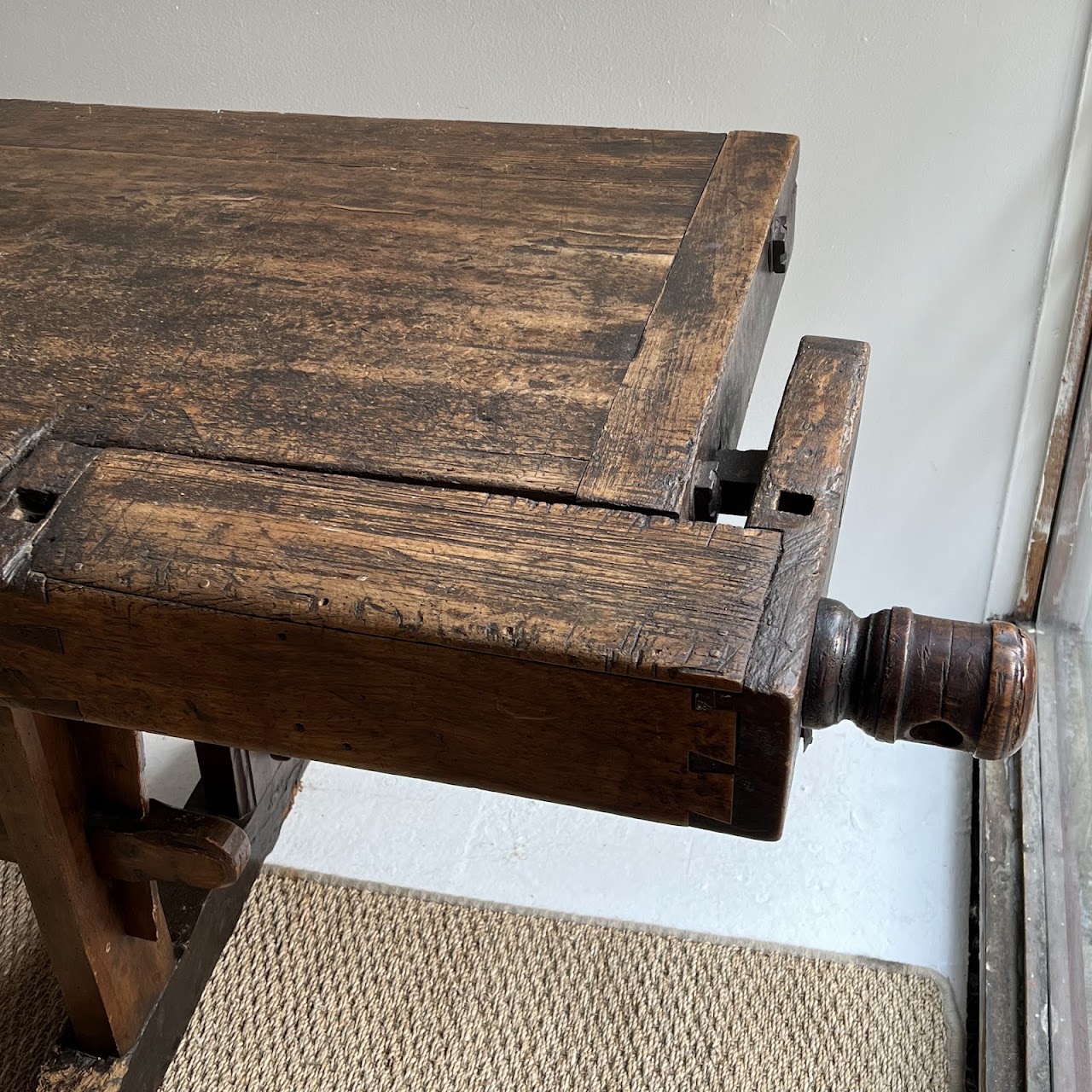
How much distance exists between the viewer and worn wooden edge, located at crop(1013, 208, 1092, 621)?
1396mm

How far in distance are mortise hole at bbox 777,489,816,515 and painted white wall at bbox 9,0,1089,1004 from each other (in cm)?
78

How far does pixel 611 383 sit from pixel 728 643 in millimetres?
246

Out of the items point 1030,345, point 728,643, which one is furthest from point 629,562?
point 1030,345

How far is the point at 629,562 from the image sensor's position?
0.59 metres

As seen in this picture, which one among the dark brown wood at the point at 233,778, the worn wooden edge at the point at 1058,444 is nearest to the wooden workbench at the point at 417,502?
the dark brown wood at the point at 233,778

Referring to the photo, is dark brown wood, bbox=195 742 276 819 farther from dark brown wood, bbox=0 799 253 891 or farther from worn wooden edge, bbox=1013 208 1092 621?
worn wooden edge, bbox=1013 208 1092 621

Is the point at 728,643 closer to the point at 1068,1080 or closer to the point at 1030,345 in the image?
the point at 1068,1080

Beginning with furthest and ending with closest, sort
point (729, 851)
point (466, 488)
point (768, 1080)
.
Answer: point (729, 851)
point (768, 1080)
point (466, 488)

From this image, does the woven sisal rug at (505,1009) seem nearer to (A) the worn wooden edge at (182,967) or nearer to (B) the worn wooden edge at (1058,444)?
(A) the worn wooden edge at (182,967)

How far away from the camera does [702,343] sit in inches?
30.2

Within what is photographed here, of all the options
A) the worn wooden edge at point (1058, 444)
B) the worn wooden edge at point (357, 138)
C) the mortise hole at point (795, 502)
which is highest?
the worn wooden edge at point (1058, 444)

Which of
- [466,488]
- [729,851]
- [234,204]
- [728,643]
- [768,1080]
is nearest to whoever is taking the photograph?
[728,643]

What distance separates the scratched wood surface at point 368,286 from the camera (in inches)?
27.5

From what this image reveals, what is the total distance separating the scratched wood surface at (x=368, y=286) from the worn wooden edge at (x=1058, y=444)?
58 centimetres
